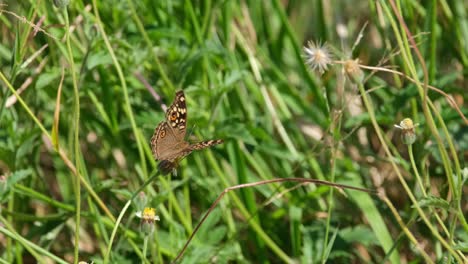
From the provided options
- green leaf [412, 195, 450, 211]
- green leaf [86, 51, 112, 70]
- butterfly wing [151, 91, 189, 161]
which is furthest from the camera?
green leaf [86, 51, 112, 70]

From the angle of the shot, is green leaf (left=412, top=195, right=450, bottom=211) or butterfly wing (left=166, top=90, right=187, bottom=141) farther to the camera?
butterfly wing (left=166, top=90, right=187, bottom=141)

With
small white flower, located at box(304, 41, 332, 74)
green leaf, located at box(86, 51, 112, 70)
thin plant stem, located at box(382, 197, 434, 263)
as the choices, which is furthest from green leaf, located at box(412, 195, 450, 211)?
green leaf, located at box(86, 51, 112, 70)

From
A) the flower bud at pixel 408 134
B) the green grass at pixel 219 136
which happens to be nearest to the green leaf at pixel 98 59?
the green grass at pixel 219 136

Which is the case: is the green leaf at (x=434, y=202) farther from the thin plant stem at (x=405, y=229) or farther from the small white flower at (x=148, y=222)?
the small white flower at (x=148, y=222)

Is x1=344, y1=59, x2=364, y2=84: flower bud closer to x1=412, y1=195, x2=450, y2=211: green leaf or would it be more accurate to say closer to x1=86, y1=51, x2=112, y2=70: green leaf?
x1=412, y1=195, x2=450, y2=211: green leaf

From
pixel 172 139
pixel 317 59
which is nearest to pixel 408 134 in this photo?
pixel 317 59

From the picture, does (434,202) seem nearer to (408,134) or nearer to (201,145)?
(408,134)

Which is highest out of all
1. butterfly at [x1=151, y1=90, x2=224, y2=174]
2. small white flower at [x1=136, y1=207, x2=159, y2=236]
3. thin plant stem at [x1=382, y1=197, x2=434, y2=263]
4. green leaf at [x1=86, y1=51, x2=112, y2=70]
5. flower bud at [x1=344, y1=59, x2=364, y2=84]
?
green leaf at [x1=86, y1=51, x2=112, y2=70]
